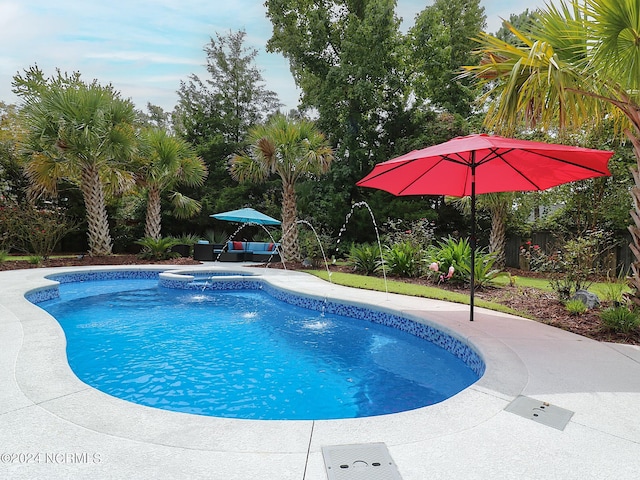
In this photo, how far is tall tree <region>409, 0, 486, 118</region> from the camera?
18.1m

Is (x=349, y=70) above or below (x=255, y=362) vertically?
above

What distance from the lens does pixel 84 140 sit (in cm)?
1255

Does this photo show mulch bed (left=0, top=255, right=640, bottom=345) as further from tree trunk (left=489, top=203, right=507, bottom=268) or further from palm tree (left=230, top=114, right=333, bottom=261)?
tree trunk (left=489, top=203, right=507, bottom=268)

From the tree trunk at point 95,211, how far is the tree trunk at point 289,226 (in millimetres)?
6685

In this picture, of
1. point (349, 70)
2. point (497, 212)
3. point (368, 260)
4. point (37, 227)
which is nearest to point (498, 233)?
point (497, 212)

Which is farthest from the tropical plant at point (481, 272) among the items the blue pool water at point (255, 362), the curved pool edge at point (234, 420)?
the curved pool edge at point (234, 420)

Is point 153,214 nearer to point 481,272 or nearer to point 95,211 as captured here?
point 95,211

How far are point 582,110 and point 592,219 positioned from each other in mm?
9254

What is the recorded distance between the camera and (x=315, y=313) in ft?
25.5

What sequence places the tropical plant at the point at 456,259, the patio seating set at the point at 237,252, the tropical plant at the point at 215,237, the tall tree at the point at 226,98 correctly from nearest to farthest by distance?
the tropical plant at the point at 456,259, the patio seating set at the point at 237,252, the tropical plant at the point at 215,237, the tall tree at the point at 226,98

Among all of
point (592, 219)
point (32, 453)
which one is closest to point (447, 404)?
point (32, 453)

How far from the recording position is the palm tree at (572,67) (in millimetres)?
4270

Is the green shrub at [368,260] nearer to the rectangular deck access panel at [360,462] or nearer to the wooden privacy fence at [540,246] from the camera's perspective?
the wooden privacy fence at [540,246]

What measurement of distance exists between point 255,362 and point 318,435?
265cm
